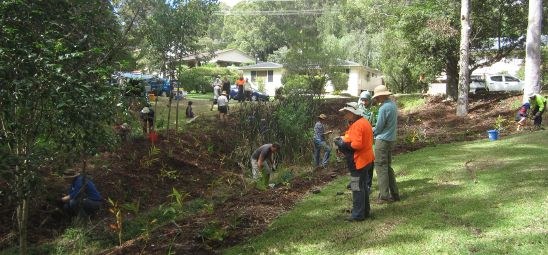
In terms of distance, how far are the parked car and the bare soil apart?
9.95 meters

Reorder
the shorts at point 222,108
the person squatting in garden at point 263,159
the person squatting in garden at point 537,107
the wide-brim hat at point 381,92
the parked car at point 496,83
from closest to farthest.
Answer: the wide-brim hat at point 381,92, the person squatting in garden at point 263,159, the person squatting in garden at point 537,107, the shorts at point 222,108, the parked car at point 496,83

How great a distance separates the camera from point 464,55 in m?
18.7

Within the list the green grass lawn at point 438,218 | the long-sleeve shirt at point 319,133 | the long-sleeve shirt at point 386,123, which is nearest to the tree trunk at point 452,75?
the long-sleeve shirt at point 319,133

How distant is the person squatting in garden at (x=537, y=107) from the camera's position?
13.7 meters

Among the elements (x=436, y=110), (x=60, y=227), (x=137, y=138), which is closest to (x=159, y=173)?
(x=137, y=138)

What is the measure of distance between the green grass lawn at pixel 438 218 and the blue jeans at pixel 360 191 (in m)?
0.15

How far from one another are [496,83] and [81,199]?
27.5 m

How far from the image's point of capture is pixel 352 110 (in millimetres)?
6047

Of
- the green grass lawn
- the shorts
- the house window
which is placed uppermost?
the house window

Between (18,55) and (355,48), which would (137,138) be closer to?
(18,55)

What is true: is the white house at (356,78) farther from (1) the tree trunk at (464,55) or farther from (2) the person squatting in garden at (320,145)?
(2) the person squatting in garden at (320,145)

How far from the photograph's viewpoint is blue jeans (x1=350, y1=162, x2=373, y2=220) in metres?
5.96

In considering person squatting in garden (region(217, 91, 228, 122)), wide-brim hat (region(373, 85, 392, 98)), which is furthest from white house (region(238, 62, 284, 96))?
wide-brim hat (region(373, 85, 392, 98))

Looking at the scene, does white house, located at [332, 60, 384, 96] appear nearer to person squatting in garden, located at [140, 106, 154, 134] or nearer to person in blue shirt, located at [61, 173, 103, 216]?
person squatting in garden, located at [140, 106, 154, 134]
